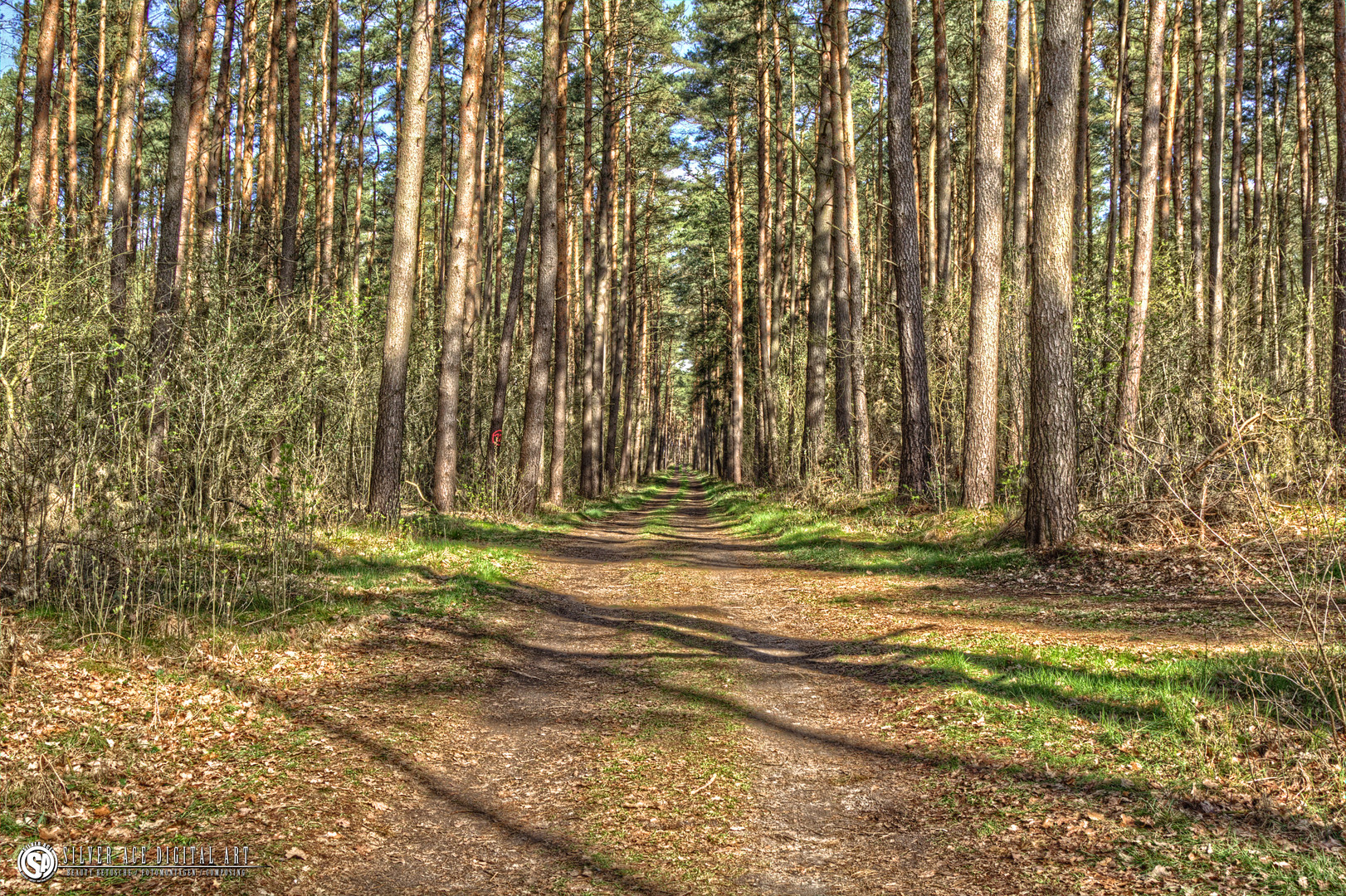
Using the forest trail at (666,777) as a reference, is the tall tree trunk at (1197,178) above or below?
above

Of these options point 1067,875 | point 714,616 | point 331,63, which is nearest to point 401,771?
point 1067,875

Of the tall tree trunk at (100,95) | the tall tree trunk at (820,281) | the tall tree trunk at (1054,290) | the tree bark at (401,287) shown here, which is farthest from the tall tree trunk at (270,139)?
the tall tree trunk at (1054,290)

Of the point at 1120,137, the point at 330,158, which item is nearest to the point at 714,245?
the point at 1120,137

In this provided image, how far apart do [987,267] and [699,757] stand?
417 inches

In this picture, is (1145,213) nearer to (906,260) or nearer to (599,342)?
(906,260)

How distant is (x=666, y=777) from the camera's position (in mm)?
4727

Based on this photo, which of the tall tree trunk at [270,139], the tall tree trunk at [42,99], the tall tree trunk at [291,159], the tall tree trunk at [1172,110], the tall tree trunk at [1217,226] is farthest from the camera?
the tall tree trunk at [1172,110]

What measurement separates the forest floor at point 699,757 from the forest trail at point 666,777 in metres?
0.02

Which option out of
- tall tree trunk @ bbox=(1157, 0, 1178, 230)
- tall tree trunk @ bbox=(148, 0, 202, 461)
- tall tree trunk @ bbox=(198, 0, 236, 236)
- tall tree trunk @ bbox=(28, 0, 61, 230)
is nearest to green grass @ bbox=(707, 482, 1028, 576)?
tall tree trunk @ bbox=(148, 0, 202, 461)

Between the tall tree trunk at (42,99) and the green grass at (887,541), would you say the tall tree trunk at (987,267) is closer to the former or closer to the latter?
the green grass at (887,541)

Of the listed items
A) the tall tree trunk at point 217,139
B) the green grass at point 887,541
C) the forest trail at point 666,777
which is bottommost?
the forest trail at point 666,777

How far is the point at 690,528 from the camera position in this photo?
68.9 feet

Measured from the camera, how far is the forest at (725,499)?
4336 millimetres

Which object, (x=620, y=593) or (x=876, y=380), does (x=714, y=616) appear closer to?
(x=620, y=593)
